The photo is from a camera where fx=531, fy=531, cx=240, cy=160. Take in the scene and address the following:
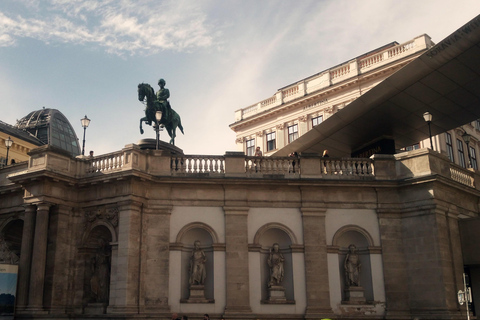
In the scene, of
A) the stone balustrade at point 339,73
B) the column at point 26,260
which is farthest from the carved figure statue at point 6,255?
the stone balustrade at point 339,73

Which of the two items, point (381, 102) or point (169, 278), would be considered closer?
point (169, 278)

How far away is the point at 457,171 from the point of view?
89.1 feet

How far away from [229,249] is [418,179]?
928 cm

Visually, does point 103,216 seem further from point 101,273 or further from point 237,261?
point 237,261

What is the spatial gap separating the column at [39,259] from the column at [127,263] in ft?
10.4

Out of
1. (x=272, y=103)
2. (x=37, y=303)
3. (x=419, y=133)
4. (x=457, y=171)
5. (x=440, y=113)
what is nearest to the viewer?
(x=37, y=303)

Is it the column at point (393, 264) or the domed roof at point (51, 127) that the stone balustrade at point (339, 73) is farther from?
the column at point (393, 264)

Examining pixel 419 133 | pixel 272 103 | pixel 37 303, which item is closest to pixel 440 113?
pixel 419 133

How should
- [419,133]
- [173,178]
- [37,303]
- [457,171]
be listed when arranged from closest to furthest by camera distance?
[37,303], [173,178], [457,171], [419,133]

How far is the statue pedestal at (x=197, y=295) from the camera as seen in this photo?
2350cm

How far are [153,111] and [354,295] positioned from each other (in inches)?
577

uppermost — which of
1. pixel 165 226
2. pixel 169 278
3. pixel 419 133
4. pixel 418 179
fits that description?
pixel 419 133

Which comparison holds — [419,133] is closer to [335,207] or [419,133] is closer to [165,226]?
[335,207]

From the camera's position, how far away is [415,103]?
2856 centimetres
